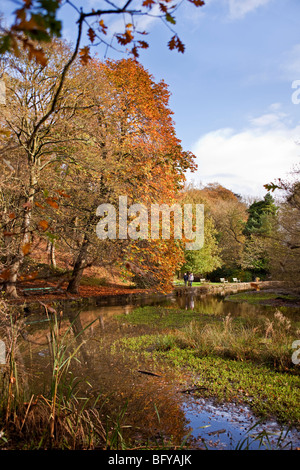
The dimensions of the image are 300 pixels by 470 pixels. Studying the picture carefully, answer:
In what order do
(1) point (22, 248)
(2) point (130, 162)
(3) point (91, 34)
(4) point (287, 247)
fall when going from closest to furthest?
(1) point (22, 248), (3) point (91, 34), (2) point (130, 162), (4) point (287, 247)

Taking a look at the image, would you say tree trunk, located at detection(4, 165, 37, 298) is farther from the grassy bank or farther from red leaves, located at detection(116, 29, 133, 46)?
the grassy bank

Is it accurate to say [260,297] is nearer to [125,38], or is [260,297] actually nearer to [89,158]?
[89,158]

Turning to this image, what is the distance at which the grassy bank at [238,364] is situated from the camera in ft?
16.6

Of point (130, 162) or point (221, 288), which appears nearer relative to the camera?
point (130, 162)

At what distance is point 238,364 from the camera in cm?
669

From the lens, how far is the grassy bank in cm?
505

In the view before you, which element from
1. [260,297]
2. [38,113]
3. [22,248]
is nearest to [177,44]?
[22,248]

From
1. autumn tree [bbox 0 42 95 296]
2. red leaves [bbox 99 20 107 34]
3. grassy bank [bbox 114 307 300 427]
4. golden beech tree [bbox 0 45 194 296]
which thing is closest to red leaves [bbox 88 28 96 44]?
red leaves [bbox 99 20 107 34]

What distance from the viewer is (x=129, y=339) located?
29.5ft

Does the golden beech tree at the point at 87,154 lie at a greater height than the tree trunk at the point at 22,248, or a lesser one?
greater

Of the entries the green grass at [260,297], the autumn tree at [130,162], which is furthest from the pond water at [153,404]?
the green grass at [260,297]

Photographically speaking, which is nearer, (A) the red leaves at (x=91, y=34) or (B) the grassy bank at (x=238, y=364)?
(A) the red leaves at (x=91, y=34)

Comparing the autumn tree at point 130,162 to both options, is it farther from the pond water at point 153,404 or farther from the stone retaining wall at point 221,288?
the stone retaining wall at point 221,288
